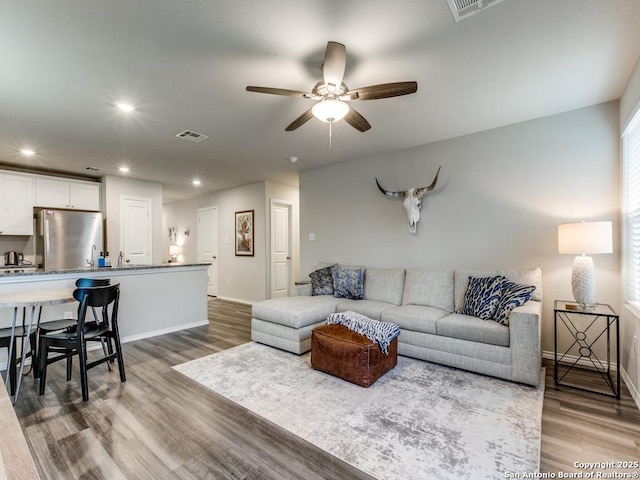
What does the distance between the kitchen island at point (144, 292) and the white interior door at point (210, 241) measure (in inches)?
101

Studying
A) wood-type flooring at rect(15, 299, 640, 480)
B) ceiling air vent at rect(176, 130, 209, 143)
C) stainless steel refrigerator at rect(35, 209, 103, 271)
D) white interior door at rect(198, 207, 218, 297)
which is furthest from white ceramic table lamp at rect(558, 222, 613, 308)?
white interior door at rect(198, 207, 218, 297)

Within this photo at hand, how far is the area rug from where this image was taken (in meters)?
1.74

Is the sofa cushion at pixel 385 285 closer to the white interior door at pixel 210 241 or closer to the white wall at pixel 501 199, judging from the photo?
the white wall at pixel 501 199

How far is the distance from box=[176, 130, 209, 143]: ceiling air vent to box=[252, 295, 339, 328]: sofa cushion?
7.01 ft

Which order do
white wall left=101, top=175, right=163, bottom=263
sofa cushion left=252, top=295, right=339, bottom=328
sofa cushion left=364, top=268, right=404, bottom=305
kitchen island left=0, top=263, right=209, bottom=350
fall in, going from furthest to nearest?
white wall left=101, top=175, right=163, bottom=263 → sofa cushion left=364, top=268, right=404, bottom=305 → sofa cushion left=252, top=295, right=339, bottom=328 → kitchen island left=0, top=263, right=209, bottom=350

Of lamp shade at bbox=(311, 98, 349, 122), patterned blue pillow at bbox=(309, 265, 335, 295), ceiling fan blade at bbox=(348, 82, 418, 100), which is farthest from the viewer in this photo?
patterned blue pillow at bbox=(309, 265, 335, 295)

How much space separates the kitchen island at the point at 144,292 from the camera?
3.22 meters

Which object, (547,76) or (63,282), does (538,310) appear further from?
(63,282)

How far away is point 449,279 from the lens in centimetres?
357

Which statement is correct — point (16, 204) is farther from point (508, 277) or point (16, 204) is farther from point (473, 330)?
point (508, 277)

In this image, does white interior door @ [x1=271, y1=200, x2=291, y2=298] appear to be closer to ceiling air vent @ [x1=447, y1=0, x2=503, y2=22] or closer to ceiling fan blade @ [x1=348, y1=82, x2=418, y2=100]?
ceiling fan blade @ [x1=348, y1=82, x2=418, y2=100]

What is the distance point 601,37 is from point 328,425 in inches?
121

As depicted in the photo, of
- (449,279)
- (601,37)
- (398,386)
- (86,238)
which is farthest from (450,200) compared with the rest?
(86,238)

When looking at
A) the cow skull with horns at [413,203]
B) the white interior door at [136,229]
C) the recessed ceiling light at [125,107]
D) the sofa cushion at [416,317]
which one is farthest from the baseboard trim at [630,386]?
the white interior door at [136,229]
